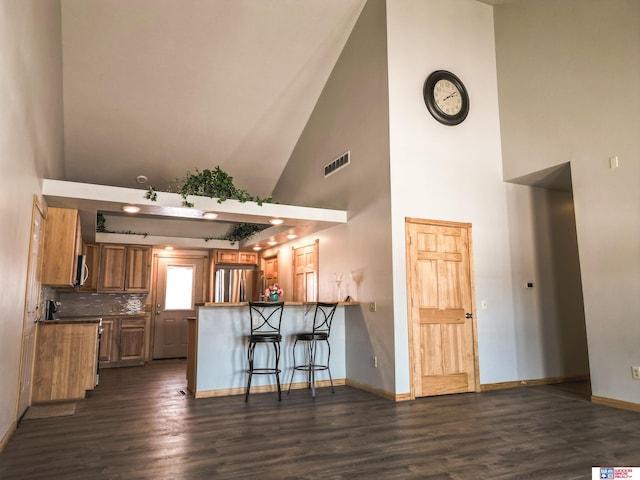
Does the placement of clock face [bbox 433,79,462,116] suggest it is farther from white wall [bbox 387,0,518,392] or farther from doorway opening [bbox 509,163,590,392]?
doorway opening [bbox 509,163,590,392]

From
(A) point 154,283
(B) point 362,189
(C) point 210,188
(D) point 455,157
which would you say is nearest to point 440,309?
(B) point 362,189

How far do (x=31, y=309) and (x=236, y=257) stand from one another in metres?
5.45

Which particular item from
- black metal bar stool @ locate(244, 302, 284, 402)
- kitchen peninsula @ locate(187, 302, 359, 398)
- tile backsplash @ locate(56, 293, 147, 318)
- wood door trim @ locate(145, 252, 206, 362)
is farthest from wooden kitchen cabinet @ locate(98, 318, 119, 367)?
black metal bar stool @ locate(244, 302, 284, 402)

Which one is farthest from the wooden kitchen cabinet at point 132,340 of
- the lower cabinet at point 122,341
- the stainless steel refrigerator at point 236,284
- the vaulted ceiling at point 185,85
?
the vaulted ceiling at point 185,85

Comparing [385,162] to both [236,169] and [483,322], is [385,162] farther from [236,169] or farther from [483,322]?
[236,169]

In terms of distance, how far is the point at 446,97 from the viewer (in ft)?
18.6

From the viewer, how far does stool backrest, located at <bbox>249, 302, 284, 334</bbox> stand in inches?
211

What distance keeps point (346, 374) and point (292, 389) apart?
0.78 metres

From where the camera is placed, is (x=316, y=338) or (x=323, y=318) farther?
(x=323, y=318)

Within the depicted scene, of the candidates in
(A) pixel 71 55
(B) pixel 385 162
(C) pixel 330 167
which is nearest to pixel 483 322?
(B) pixel 385 162

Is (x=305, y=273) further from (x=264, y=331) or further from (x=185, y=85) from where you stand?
(x=185, y=85)

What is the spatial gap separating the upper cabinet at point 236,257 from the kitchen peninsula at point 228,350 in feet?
12.7

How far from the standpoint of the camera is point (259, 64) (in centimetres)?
632

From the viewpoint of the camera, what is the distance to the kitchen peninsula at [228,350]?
5.10 metres
